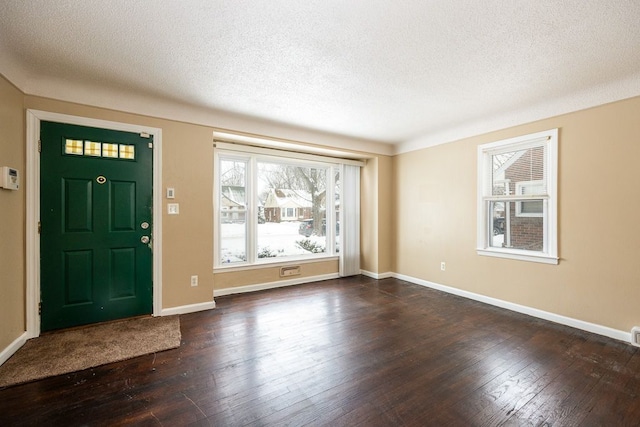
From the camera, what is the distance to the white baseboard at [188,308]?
3346 millimetres

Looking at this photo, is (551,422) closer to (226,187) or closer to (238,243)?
(238,243)

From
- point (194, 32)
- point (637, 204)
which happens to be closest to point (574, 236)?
point (637, 204)

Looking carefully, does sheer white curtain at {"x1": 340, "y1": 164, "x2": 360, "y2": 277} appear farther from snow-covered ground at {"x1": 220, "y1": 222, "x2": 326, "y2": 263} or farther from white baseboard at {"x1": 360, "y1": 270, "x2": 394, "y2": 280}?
snow-covered ground at {"x1": 220, "y1": 222, "x2": 326, "y2": 263}

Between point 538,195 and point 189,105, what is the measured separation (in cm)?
448

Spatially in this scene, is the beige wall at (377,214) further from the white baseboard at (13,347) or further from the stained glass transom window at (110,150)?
the white baseboard at (13,347)

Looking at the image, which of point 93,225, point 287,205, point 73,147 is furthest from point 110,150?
point 287,205

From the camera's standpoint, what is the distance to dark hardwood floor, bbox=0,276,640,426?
174 cm

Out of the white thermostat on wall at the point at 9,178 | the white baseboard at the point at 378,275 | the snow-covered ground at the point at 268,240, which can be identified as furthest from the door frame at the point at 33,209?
the white baseboard at the point at 378,275

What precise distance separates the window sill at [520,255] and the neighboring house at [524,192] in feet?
0.36

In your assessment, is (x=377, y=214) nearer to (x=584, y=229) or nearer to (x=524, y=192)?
(x=524, y=192)

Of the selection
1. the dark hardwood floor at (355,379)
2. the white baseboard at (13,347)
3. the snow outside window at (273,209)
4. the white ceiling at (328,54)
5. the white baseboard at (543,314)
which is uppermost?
the white ceiling at (328,54)

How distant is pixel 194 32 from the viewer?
80.9 inches

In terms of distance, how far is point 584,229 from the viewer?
9.96ft

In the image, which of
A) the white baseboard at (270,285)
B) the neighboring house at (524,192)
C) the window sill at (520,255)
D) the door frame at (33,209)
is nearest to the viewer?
the door frame at (33,209)
